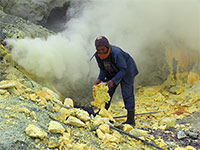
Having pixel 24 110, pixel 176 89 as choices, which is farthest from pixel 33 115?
pixel 176 89

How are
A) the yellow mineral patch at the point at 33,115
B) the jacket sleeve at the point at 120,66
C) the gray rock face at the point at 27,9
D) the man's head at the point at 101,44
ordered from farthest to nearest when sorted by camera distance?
the gray rock face at the point at 27,9
the jacket sleeve at the point at 120,66
the man's head at the point at 101,44
the yellow mineral patch at the point at 33,115

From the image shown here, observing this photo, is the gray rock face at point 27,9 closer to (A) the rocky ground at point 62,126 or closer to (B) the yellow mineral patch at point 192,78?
(A) the rocky ground at point 62,126

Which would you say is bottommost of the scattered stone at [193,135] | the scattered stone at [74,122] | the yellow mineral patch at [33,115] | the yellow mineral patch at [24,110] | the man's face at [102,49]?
the scattered stone at [193,135]

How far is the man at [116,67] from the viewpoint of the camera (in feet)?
10.1

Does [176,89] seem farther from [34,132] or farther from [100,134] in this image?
[34,132]

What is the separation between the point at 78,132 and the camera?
2.30 metres

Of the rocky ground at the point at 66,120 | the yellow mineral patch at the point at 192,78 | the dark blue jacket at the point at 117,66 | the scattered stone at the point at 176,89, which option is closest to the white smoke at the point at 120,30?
the rocky ground at the point at 66,120

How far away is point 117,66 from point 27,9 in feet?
12.8

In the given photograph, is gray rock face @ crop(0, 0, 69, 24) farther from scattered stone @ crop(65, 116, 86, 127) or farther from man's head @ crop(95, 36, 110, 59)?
scattered stone @ crop(65, 116, 86, 127)

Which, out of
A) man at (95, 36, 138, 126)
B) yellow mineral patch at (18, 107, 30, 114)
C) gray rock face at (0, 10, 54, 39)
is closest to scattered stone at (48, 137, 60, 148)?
yellow mineral patch at (18, 107, 30, 114)

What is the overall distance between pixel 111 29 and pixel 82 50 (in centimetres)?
110

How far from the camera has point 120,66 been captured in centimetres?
315

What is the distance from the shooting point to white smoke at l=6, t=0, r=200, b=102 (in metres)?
4.66

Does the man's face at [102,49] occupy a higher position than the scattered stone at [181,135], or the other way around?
the man's face at [102,49]
